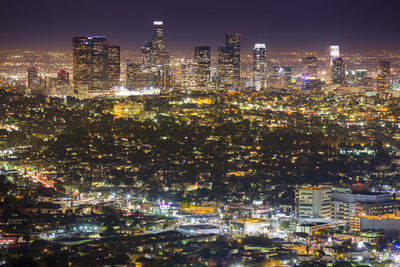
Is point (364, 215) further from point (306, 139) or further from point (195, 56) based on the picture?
point (195, 56)

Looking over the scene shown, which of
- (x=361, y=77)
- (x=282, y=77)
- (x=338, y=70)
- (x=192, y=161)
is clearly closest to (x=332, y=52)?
(x=338, y=70)

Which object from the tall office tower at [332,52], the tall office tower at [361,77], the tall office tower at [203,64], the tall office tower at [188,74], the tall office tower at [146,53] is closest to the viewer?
the tall office tower at [188,74]

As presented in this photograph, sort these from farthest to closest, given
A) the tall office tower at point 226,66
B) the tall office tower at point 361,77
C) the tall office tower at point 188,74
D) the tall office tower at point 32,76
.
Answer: the tall office tower at point 361,77 < the tall office tower at point 226,66 < the tall office tower at point 188,74 < the tall office tower at point 32,76

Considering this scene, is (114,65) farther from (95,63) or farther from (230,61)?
(230,61)

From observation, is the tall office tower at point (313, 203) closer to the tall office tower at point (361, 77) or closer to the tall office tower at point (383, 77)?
the tall office tower at point (383, 77)

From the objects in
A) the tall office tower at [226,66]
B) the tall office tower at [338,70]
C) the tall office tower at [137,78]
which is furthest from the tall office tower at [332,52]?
the tall office tower at [137,78]

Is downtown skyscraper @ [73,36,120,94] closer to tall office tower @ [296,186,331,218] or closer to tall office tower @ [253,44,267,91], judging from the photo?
tall office tower @ [253,44,267,91]

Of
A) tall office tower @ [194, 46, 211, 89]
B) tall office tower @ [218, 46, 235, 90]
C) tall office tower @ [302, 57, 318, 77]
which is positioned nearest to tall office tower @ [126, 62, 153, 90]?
tall office tower @ [194, 46, 211, 89]
